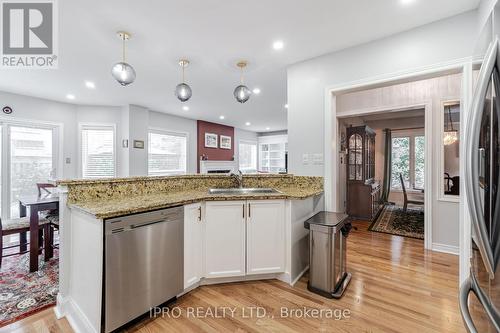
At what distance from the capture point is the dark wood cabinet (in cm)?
469

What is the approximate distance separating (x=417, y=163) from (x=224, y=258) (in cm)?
684

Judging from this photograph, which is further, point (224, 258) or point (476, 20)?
point (224, 258)

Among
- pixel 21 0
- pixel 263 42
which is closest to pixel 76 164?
pixel 21 0

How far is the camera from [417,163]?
646 cm

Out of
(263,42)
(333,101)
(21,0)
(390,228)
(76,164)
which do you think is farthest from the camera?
(76,164)

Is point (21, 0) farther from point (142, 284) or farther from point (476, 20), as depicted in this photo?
point (476, 20)

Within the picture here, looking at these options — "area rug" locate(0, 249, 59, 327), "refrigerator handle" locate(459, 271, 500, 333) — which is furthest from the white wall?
"area rug" locate(0, 249, 59, 327)

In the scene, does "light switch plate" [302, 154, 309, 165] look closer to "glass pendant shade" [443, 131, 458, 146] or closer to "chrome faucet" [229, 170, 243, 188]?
"chrome faucet" [229, 170, 243, 188]

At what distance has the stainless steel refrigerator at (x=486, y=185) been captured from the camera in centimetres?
69

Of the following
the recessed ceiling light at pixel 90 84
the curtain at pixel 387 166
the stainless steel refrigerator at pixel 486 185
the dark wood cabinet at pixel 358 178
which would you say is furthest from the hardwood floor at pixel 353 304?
the curtain at pixel 387 166

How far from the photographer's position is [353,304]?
6.23 ft

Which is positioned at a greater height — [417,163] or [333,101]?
[333,101]

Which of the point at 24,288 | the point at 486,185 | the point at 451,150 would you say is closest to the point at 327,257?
the point at 486,185

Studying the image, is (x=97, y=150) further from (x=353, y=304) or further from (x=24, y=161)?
(x=353, y=304)
